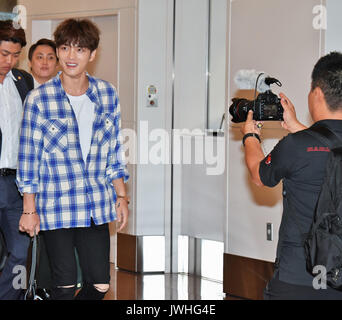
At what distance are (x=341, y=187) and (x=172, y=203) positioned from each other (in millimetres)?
3684

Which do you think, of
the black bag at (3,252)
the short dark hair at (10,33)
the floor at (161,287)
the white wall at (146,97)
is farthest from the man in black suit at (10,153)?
the white wall at (146,97)

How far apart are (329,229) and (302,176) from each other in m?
0.21

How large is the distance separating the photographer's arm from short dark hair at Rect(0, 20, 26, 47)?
5.29 feet

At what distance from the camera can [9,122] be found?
3.82 metres

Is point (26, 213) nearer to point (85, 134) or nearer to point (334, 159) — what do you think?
point (85, 134)

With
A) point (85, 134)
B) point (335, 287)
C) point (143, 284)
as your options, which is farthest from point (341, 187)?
point (143, 284)

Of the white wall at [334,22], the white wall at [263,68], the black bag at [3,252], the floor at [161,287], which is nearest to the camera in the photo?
the black bag at [3,252]

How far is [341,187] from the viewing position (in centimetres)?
245

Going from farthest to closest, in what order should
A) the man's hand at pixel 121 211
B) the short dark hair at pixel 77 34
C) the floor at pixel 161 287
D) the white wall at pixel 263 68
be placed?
the floor at pixel 161 287 → the white wall at pixel 263 68 → the man's hand at pixel 121 211 → the short dark hair at pixel 77 34

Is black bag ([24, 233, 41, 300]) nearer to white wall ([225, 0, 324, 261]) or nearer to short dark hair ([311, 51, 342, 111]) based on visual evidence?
short dark hair ([311, 51, 342, 111])

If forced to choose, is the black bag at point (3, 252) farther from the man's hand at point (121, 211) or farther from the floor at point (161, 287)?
the floor at point (161, 287)

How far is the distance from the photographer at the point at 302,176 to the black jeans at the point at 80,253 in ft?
3.42

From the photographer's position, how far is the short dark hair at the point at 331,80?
253cm
